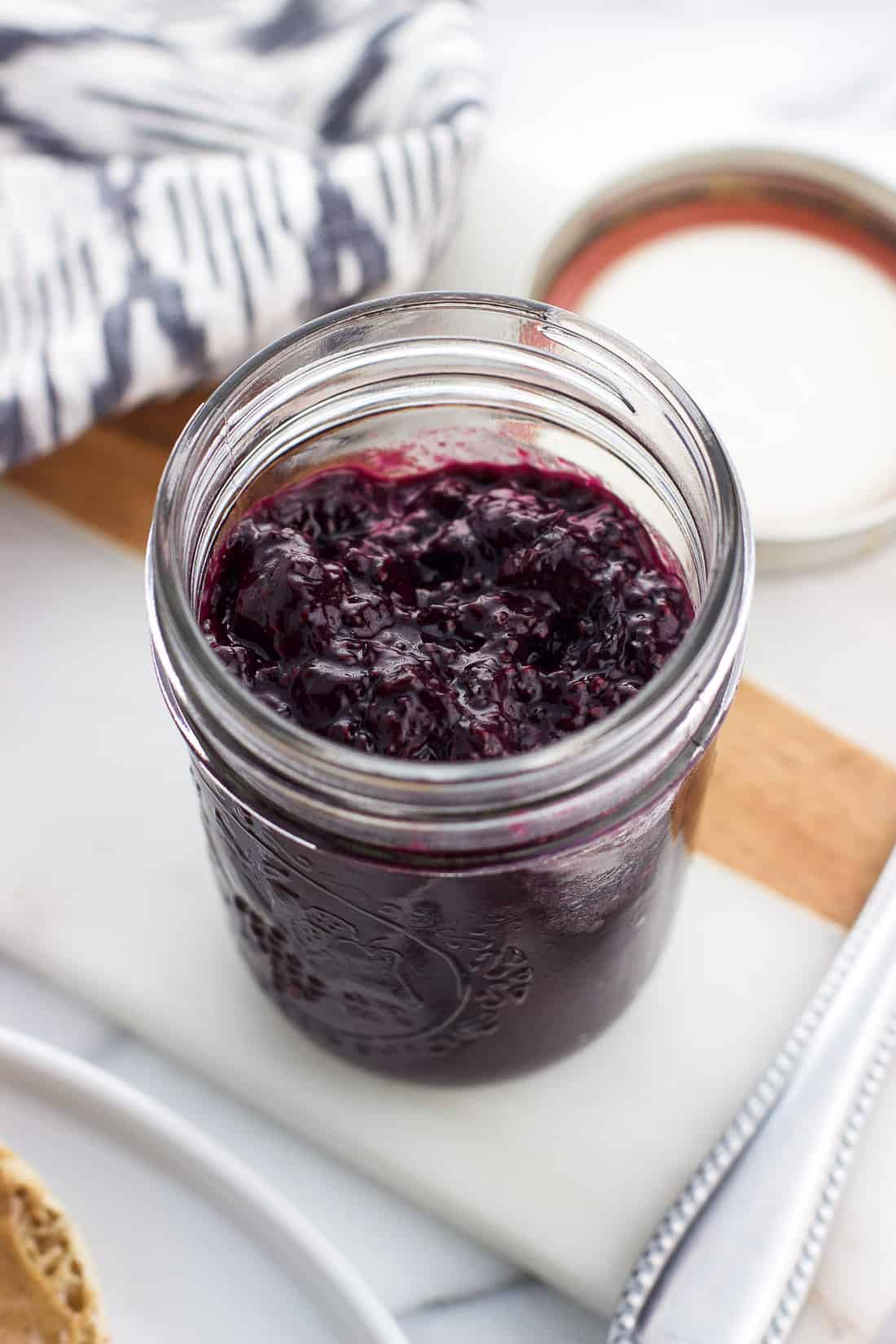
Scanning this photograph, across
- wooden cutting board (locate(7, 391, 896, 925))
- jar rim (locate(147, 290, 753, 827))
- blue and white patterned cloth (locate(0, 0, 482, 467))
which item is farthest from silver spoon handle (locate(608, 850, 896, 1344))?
blue and white patterned cloth (locate(0, 0, 482, 467))

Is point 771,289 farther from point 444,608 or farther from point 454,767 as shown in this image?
point 454,767

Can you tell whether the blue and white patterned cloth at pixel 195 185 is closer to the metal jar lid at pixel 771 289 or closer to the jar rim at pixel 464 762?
the metal jar lid at pixel 771 289

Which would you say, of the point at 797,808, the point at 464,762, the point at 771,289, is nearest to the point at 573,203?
the point at 771,289

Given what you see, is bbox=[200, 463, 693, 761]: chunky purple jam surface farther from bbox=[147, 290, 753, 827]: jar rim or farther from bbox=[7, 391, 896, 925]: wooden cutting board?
bbox=[7, 391, 896, 925]: wooden cutting board

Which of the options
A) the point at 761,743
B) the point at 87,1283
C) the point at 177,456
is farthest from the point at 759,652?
the point at 87,1283

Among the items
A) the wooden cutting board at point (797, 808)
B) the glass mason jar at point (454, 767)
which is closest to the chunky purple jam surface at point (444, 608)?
the glass mason jar at point (454, 767)

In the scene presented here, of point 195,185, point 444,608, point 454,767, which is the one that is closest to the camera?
point 454,767
